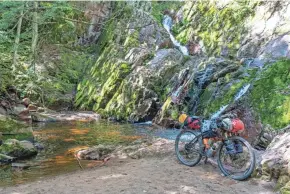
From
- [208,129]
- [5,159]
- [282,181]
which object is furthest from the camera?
[5,159]

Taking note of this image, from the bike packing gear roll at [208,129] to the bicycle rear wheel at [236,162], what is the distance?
1.07 ft

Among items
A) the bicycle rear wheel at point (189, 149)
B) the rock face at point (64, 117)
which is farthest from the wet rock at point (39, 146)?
the rock face at point (64, 117)

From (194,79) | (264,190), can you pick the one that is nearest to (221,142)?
(264,190)

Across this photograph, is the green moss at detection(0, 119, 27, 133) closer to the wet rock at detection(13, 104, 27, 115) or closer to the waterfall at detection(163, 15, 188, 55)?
the wet rock at detection(13, 104, 27, 115)

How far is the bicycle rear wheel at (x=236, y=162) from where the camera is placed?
595 centimetres

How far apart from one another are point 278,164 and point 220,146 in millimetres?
1077

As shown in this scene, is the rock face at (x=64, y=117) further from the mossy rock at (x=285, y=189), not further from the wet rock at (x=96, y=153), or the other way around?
the mossy rock at (x=285, y=189)

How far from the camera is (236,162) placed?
20.6 ft

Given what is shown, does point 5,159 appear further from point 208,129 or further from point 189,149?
point 208,129

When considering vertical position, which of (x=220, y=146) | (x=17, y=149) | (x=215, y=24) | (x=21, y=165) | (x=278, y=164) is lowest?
(x=21, y=165)

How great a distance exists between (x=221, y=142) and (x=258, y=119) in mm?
4034

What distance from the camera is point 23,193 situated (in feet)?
20.2

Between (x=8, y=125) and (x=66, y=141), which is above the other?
(x=8, y=125)

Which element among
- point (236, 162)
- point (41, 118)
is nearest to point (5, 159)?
point (236, 162)
